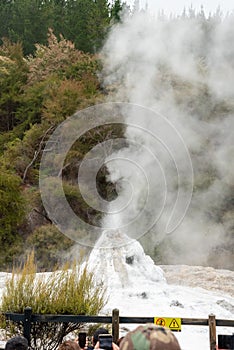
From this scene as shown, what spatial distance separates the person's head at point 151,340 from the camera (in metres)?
1.24

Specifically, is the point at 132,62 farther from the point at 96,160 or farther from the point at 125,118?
the point at 96,160

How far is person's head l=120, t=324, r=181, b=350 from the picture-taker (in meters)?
1.24

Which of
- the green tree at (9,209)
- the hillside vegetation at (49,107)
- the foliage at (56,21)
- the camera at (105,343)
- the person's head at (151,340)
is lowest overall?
the person's head at (151,340)

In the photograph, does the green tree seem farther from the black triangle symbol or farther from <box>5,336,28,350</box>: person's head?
<box>5,336,28,350</box>: person's head

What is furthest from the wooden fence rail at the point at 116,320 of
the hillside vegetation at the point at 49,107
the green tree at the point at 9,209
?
the green tree at the point at 9,209

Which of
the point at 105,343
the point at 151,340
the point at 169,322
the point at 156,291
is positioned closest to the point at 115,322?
the point at 169,322

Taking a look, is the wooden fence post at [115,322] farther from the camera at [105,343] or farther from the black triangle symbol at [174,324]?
the camera at [105,343]

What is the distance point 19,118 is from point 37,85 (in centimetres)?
149

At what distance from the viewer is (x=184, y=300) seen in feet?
25.1

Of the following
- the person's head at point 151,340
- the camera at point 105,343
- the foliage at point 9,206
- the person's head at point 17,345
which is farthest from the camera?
the foliage at point 9,206

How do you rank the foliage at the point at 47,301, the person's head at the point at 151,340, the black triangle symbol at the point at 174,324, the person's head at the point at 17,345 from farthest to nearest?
the foliage at the point at 47,301, the black triangle symbol at the point at 174,324, the person's head at the point at 17,345, the person's head at the point at 151,340

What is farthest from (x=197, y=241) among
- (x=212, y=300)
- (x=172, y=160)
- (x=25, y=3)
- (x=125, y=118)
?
(x=25, y=3)

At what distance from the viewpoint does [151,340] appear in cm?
124

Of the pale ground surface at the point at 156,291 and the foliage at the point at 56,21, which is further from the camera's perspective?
the foliage at the point at 56,21
